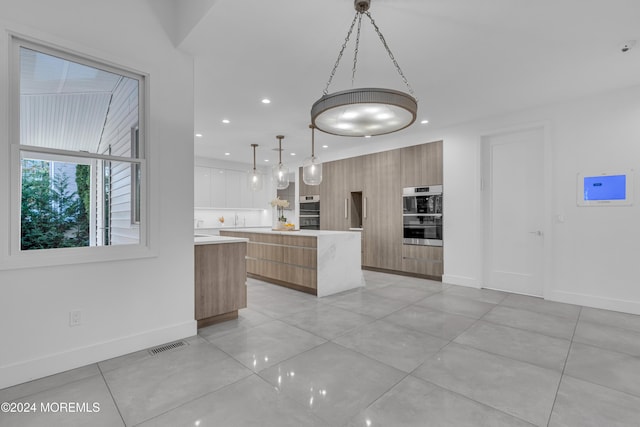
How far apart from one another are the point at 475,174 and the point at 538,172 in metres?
0.84

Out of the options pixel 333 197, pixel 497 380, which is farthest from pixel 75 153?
pixel 333 197


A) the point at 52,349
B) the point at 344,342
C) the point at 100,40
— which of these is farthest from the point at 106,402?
the point at 100,40

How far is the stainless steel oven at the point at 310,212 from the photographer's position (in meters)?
7.64

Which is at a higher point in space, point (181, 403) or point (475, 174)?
point (475, 174)

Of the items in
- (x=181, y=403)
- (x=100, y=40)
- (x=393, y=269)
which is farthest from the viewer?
(x=393, y=269)

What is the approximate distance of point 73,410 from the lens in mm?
1787

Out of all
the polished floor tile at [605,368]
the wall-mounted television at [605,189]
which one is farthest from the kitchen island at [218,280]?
the wall-mounted television at [605,189]

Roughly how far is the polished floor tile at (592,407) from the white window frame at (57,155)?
10.4ft

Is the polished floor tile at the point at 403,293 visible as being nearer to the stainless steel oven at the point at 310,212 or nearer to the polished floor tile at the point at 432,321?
the polished floor tile at the point at 432,321

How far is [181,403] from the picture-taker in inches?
72.6

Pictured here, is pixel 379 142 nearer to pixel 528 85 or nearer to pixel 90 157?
pixel 528 85

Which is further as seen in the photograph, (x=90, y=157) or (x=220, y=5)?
(x=90, y=157)

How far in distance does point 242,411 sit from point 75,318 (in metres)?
1.54

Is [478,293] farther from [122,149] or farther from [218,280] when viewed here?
[122,149]
